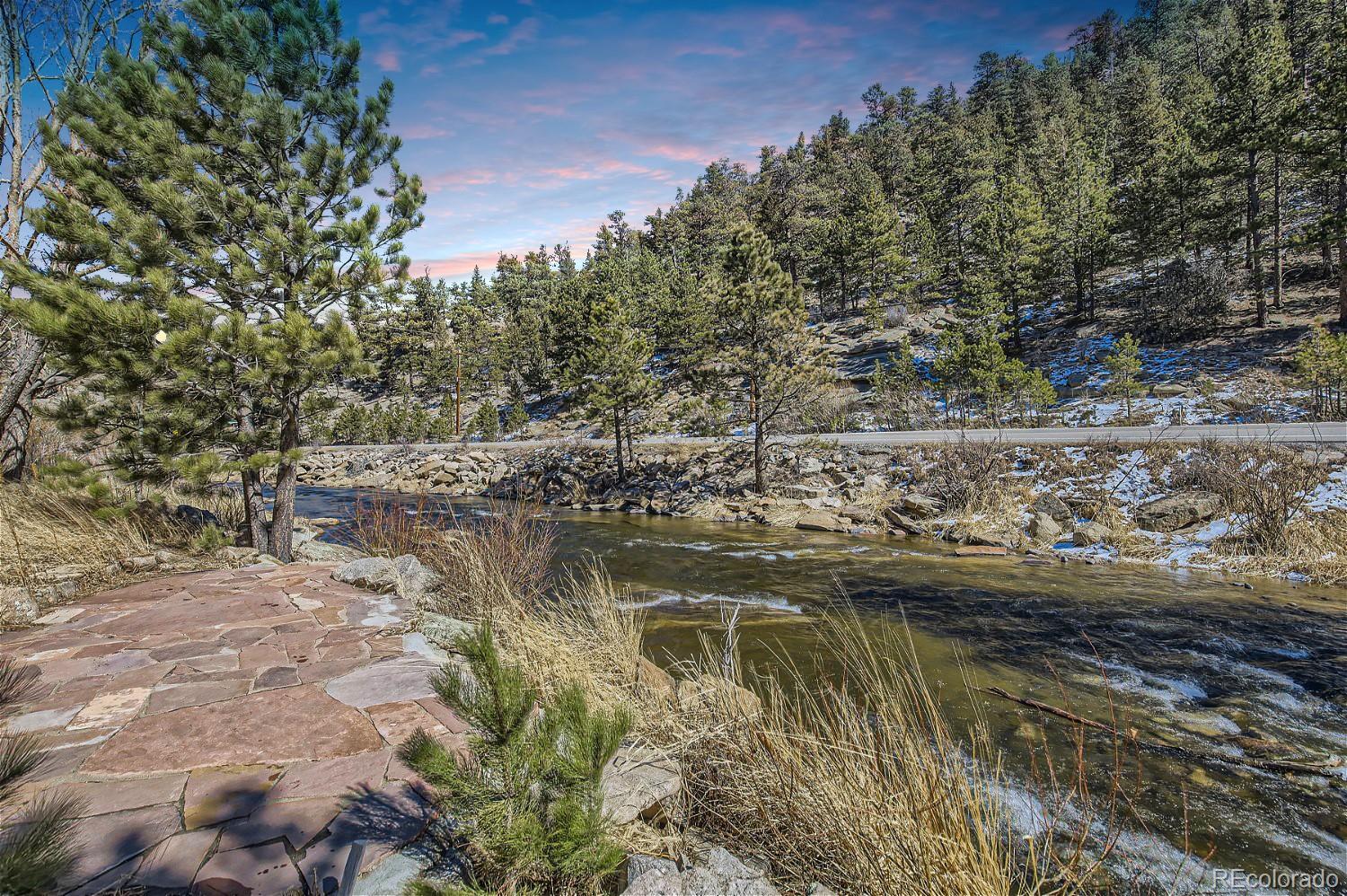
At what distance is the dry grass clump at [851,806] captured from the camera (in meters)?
2.03

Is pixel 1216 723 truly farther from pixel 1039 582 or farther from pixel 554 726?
pixel 554 726

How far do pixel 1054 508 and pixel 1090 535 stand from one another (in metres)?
1.46

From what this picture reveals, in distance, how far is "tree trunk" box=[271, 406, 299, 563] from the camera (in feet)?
23.1

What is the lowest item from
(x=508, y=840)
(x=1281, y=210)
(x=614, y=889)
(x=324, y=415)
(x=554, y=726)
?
(x=614, y=889)

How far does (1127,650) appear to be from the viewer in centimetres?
629

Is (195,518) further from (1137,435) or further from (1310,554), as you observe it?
(1137,435)

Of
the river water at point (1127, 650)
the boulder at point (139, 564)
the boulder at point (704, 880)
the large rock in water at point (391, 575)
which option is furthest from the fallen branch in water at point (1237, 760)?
the boulder at point (139, 564)

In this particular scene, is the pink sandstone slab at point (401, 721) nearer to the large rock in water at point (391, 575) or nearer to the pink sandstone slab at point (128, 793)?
the pink sandstone slab at point (128, 793)

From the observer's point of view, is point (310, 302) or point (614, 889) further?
point (310, 302)

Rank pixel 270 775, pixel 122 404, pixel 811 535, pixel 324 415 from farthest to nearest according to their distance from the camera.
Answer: pixel 811 535 < pixel 324 415 < pixel 122 404 < pixel 270 775

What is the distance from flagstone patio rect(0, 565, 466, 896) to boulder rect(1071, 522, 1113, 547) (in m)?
12.1

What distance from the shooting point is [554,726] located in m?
1.72

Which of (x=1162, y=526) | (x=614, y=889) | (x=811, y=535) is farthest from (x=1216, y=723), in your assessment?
(x=811, y=535)

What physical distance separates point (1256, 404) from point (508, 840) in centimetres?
2466
